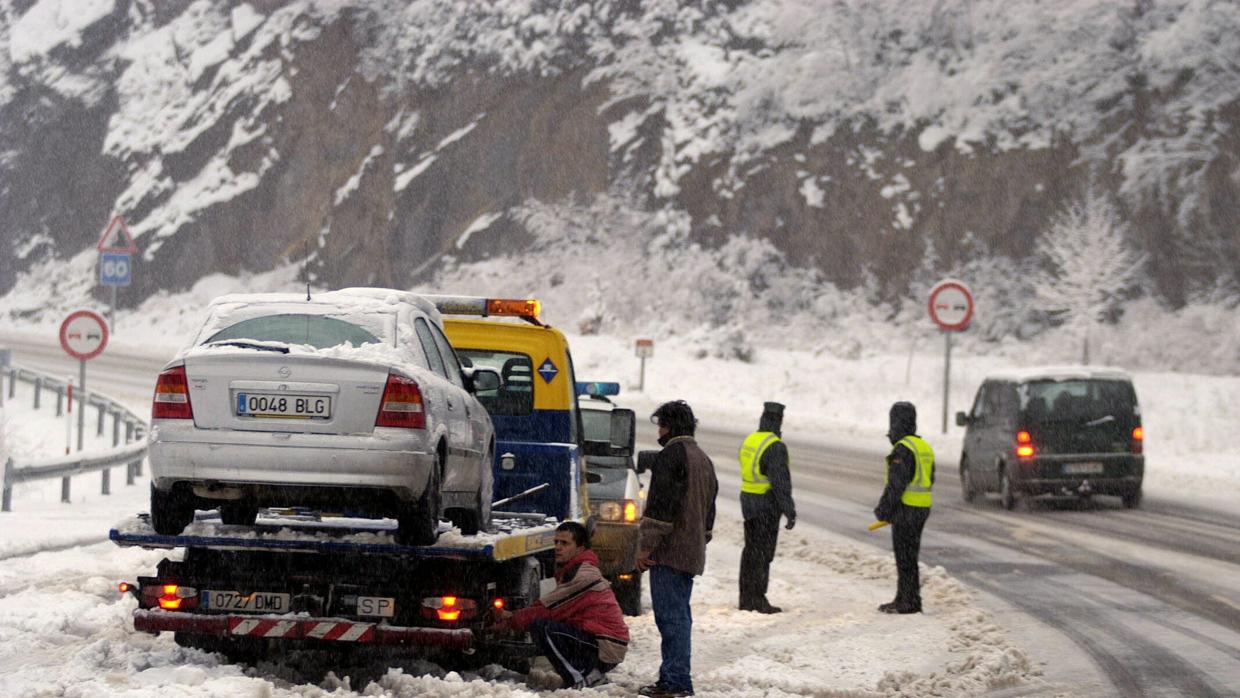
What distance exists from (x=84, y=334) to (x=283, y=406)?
1482 centimetres

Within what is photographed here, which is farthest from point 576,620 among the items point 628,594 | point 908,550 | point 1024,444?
point 1024,444

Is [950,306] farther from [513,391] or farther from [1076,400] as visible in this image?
[513,391]

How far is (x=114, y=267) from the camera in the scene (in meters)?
38.5

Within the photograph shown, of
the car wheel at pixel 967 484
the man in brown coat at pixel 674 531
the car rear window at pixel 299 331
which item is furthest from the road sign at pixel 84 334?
the man in brown coat at pixel 674 531

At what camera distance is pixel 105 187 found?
71.1 meters

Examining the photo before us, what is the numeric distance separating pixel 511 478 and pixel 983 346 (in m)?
48.3

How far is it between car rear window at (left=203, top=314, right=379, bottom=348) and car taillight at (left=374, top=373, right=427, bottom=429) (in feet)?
1.32

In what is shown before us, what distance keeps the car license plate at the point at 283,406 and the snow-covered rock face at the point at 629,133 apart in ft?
169

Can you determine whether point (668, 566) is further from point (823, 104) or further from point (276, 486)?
point (823, 104)

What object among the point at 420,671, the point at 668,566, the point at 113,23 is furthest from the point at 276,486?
the point at 113,23

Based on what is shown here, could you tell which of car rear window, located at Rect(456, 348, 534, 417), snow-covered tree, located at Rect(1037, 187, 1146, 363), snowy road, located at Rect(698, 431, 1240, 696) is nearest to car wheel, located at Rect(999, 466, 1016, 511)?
snowy road, located at Rect(698, 431, 1240, 696)

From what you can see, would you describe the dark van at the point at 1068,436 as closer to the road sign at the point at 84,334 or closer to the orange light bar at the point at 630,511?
the orange light bar at the point at 630,511

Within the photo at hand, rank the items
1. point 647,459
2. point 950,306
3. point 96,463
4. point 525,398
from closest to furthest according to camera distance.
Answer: point 647,459 → point 525,398 → point 96,463 → point 950,306

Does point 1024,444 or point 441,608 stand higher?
point 1024,444
